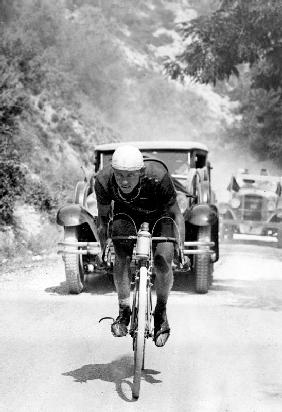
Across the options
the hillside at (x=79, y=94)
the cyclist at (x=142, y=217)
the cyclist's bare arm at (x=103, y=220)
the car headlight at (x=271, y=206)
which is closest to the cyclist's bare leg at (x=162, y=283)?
the cyclist at (x=142, y=217)

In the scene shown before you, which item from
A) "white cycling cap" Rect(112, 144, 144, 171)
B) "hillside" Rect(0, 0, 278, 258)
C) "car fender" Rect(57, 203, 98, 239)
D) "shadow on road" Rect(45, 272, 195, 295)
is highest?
"hillside" Rect(0, 0, 278, 258)

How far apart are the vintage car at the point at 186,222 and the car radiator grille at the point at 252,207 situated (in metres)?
10.3

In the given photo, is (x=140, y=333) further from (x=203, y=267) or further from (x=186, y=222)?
(x=186, y=222)

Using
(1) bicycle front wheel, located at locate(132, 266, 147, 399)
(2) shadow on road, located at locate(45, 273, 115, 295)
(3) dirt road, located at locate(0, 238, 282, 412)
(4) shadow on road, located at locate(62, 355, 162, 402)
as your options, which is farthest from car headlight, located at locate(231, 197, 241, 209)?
(1) bicycle front wheel, located at locate(132, 266, 147, 399)

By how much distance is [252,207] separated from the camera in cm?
2191

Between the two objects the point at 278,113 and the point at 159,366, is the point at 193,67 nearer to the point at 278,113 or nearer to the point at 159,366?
the point at 278,113

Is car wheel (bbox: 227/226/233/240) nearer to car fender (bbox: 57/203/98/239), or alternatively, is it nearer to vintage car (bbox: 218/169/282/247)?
vintage car (bbox: 218/169/282/247)

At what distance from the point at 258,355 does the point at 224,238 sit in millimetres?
15820

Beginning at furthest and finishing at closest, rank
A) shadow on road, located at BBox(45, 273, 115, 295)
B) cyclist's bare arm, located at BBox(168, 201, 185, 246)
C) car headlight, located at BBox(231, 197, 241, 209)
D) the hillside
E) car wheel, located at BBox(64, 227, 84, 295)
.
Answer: car headlight, located at BBox(231, 197, 241, 209), the hillside, shadow on road, located at BBox(45, 273, 115, 295), car wheel, located at BBox(64, 227, 84, 295), cyclist's bare arm, located at BBox(168, 201, 185, 246)

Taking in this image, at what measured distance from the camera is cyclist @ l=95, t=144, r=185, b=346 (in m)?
5.48

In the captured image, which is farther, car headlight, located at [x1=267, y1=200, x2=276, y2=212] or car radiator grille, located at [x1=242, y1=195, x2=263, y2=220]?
car radiator grille, located at [x1=242, y1=195, x2=263, y2=220]

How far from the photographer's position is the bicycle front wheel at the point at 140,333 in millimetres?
4891

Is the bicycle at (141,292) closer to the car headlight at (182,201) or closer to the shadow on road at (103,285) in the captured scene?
the shadow on road at (103,285)

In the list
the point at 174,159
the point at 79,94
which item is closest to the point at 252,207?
the point at 174,159
